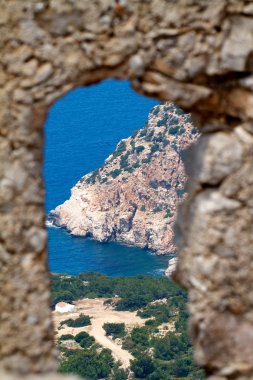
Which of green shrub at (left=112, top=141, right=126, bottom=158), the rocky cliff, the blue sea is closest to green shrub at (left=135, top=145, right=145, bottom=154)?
the rocky cliff

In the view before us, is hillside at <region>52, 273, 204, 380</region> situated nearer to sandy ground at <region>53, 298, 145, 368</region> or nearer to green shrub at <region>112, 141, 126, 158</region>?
sandy ground at <region>53, 298, 145, 368</region>

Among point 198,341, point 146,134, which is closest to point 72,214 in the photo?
point 146,134

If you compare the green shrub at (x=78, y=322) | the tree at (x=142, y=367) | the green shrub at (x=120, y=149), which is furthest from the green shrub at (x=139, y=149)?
the tree at (x=142, y=367)

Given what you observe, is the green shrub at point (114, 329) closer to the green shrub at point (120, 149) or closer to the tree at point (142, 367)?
the tree at point (142, 367)

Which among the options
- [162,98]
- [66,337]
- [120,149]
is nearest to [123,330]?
[66,337]

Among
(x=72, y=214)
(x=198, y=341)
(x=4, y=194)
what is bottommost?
(x=198, y=341)

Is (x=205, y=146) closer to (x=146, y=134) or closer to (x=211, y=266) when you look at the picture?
(x=211, y=266)

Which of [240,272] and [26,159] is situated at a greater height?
[26,159]
